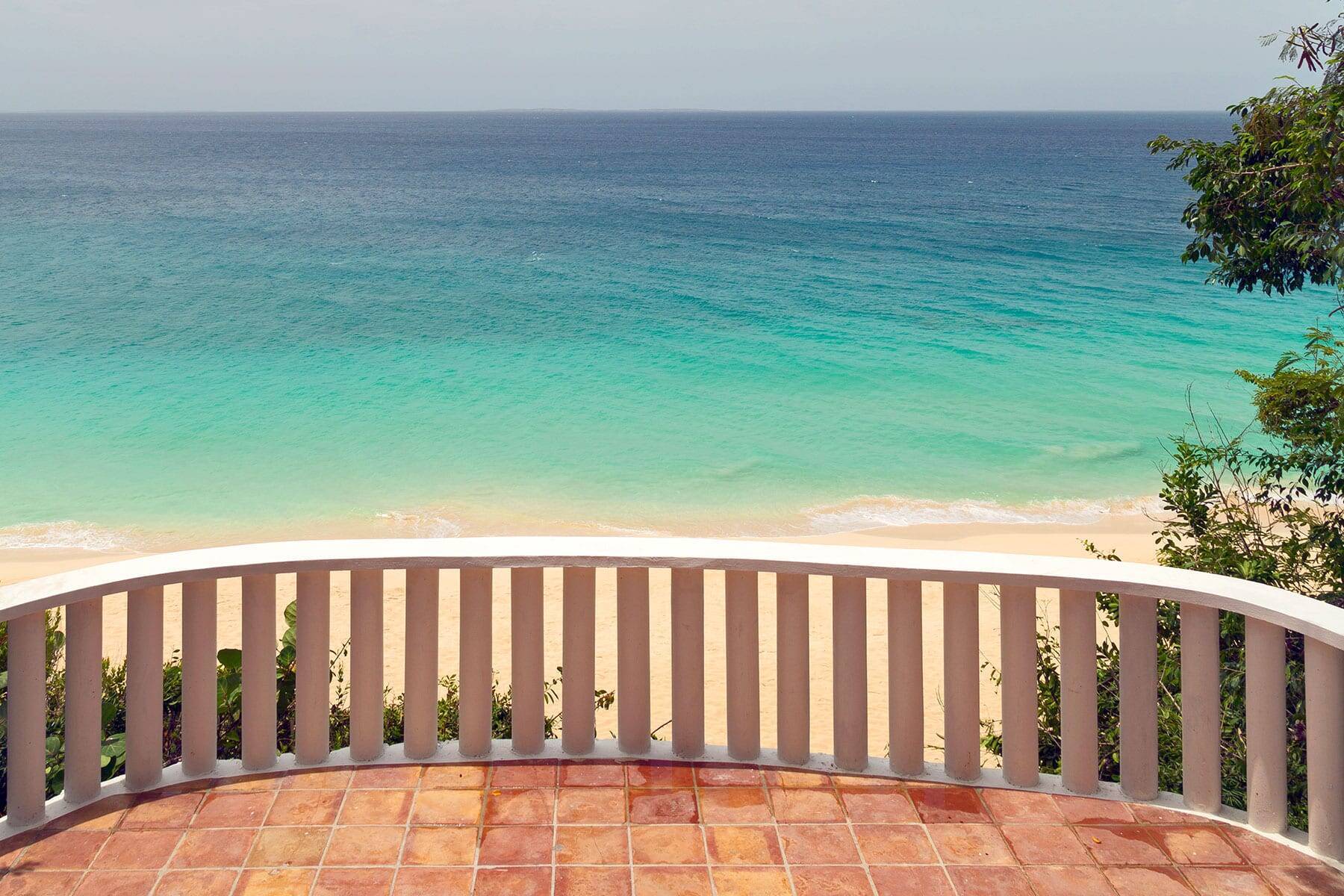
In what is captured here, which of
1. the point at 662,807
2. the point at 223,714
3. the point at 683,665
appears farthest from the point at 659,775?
the point at 223,714

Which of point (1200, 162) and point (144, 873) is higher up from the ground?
point (1200, 162)

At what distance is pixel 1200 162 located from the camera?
264 inches

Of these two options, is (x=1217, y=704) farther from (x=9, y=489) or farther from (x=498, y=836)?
→ (x=9, y=489)

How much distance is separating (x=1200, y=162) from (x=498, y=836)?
19.7 ft

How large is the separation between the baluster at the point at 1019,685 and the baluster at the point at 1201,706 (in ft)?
1.13

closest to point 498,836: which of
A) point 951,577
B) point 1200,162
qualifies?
point 951,577

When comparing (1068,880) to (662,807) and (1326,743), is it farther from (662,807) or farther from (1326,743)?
(662,807)

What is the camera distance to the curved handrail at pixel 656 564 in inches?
101

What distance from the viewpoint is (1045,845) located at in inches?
103

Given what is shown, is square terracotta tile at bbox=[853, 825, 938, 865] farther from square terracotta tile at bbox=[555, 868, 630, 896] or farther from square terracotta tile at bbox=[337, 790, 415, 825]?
square terracotta tile at bbox=[337, 790, 415, 825]

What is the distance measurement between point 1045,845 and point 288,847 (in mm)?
1760

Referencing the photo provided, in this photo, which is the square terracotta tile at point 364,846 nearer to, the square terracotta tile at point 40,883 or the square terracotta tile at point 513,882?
the square terracotta tile at point 513,882

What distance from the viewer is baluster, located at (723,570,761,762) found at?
2.87 m

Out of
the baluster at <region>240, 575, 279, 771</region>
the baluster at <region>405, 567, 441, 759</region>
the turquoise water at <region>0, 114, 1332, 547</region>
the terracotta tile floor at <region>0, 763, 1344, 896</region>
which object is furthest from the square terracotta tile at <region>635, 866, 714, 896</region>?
the turquoise water at <region>0, 114, 1332, 547</region>
